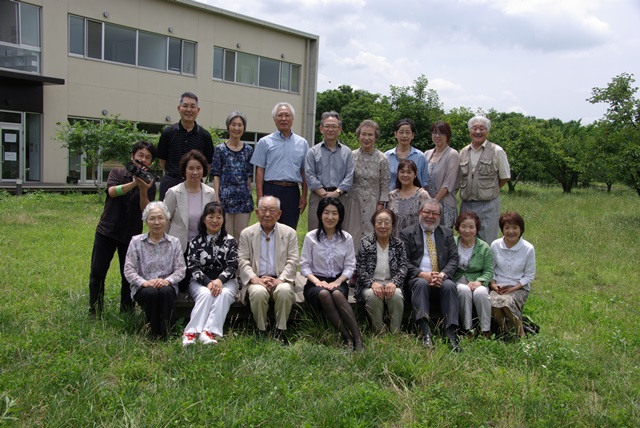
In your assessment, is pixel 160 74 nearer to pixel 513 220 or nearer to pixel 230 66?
pixel 230 66

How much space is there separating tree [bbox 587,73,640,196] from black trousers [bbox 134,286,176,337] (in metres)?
13.7

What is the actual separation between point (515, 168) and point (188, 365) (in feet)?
87.7

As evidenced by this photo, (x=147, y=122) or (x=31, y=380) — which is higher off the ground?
(x=147, y=122)

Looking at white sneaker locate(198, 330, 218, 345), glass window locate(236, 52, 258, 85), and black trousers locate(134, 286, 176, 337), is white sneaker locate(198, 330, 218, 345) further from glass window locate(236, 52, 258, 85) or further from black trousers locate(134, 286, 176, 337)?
glass window locate(236, 52, 258, 85)

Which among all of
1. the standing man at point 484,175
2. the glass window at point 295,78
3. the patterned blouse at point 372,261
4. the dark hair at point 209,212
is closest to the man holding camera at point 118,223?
the dark hair at point 209,212

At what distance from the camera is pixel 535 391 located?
381cm

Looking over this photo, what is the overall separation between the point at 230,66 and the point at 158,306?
22.3 metres

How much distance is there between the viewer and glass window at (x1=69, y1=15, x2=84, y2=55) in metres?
19.6

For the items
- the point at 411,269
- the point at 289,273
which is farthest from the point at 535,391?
the point at 289,273

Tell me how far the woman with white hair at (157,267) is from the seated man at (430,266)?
2.12 metres

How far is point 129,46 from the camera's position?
2152 cm

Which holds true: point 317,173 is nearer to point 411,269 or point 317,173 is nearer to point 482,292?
point 411,269

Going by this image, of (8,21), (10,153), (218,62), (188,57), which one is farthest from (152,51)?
(10,153)

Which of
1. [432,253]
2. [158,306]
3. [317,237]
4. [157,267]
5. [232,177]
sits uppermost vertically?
[232,177]
